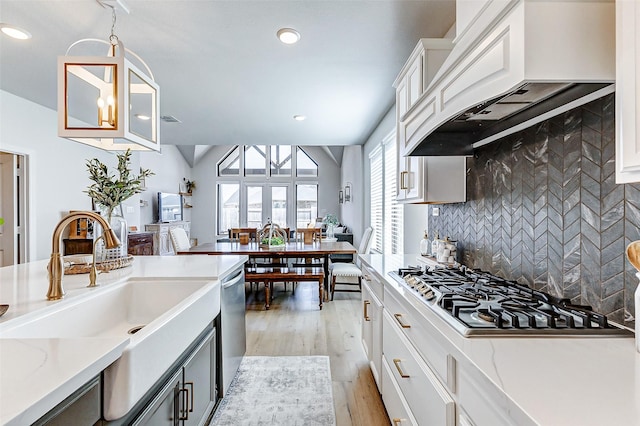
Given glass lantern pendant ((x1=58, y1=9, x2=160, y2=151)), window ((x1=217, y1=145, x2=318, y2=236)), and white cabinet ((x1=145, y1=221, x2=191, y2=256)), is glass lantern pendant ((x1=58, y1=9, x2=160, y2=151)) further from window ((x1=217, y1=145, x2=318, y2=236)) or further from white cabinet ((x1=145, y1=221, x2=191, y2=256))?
window ((x1=217, y1=145, x2=318, y2=236))

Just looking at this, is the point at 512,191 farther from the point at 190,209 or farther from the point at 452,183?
the point at 190,209

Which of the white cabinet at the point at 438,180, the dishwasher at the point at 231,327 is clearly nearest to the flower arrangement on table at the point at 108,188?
the dishwasher at the point at 231,327

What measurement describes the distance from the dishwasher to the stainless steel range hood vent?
4.74 feet

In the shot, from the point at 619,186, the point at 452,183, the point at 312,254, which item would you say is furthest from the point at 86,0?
the point at 312,254

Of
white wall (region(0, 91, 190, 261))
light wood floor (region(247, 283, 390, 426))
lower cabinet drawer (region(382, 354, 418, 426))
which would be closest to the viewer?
lower cabinet drawer (region(382, 354, 418, 426))

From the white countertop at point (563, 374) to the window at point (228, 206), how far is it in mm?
10219

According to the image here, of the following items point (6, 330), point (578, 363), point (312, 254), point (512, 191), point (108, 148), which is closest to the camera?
point (578, 363)

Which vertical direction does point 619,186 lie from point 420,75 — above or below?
below

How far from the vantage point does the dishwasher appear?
6.32 ft

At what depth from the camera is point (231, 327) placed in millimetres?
2121

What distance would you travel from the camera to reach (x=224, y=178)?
34.7 feet

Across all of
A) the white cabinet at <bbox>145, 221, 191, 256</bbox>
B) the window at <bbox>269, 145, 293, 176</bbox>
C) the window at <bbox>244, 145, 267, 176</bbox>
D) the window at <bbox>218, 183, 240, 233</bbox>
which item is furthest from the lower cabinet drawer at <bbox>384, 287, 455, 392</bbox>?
the window at <bbox>218, 183, 240, 233</bbox>

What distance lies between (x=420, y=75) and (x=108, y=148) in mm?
1868

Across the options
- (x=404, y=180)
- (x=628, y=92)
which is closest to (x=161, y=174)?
(x=404, y=180)
